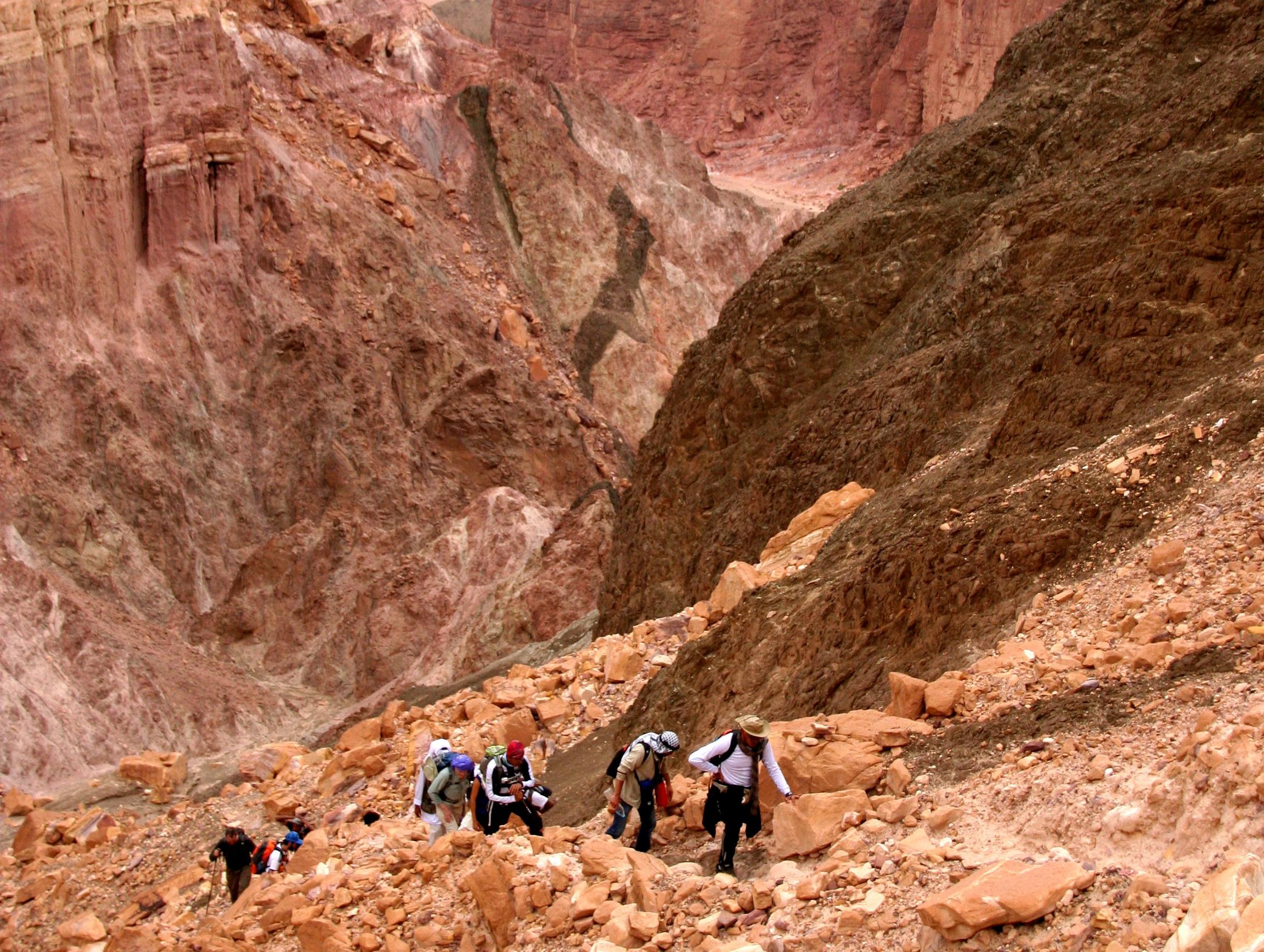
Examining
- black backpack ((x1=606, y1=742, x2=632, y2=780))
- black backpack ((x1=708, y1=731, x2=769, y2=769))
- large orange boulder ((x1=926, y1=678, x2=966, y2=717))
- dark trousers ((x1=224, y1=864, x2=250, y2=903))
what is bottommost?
dark trousers ((x1=224, y1=864, x2=250, y2=903))

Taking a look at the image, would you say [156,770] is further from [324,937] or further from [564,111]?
[564,111]

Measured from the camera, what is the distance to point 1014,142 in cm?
1875

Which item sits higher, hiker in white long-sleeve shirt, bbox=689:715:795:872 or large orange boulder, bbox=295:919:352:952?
hiker in white long-sleeve shirt, bbox=689:715:795:872

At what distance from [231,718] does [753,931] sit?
20708 millimetres

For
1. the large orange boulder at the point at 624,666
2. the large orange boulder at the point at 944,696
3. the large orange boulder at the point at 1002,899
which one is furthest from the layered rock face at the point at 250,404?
the large orange boulder at the point at 1002,899

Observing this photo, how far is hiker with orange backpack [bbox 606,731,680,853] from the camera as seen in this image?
942 centimetres

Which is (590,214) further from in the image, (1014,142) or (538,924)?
(538,924)

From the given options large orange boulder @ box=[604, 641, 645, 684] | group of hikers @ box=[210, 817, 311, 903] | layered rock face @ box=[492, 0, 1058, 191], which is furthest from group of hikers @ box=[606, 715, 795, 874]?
layered rock face @ box=[492, 0, 1058, 191]

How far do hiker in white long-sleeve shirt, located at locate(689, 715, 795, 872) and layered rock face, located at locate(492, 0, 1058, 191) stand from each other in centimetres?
4460

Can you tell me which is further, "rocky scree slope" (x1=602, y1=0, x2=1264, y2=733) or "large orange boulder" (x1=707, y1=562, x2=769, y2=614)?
"large orange boulder" (x1=707, y1=562, x2=769, y2=614)

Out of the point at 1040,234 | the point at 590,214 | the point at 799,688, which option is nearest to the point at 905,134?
the point at 590,214

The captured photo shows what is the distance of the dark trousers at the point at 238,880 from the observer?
12.8 metres

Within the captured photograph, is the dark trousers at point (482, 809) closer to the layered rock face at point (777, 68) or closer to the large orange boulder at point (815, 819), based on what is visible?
the large orange boulder at point (815, 819)

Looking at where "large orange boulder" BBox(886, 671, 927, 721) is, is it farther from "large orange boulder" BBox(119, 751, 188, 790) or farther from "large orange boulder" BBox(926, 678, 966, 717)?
"large orange boulder" BBox(119, 751, 188, 790)
